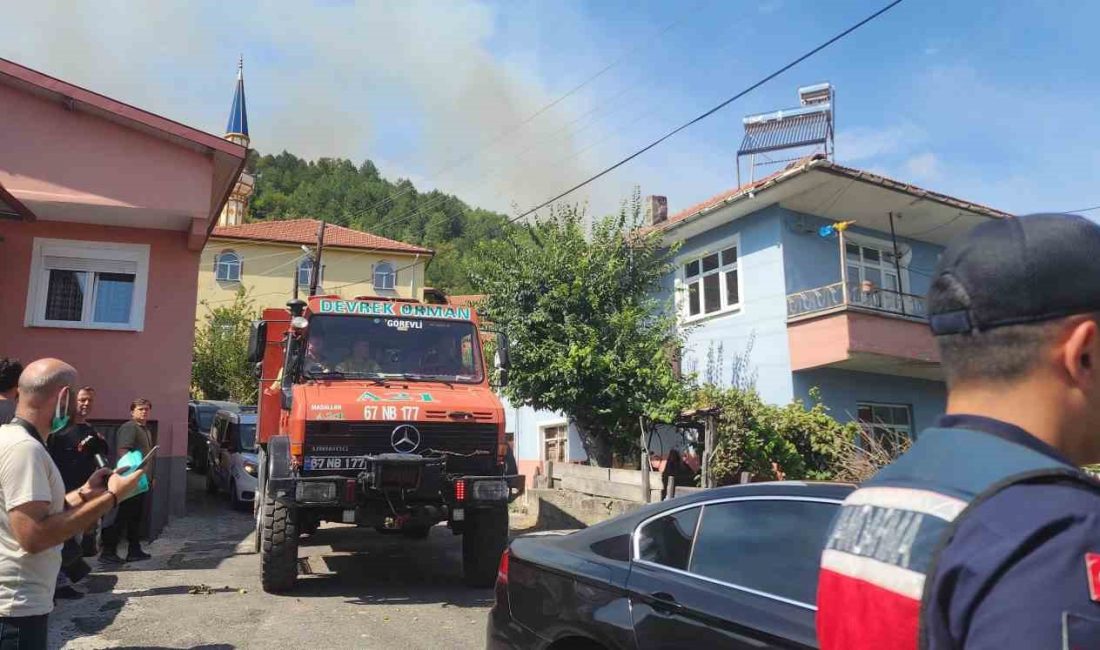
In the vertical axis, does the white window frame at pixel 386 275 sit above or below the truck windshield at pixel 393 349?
above

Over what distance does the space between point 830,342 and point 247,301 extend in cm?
3089

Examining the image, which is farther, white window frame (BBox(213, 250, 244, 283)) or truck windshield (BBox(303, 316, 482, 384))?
white window frame (BBox(213, 250, 244, 283))

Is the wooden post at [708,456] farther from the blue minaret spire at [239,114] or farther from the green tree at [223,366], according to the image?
the blue minaret spire at [239,114]

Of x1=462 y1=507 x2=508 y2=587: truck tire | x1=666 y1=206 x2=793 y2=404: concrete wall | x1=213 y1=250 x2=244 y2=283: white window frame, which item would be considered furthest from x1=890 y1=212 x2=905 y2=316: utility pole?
x1=213 y1=250 x2=244 y2=283: white window frame

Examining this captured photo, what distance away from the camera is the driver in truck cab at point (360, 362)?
8.35 metres

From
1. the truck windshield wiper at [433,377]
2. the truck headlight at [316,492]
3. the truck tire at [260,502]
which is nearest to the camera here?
the truck headlight at [316,492]

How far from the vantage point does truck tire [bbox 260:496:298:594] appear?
748 centimetres

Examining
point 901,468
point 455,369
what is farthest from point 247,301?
point 901,468

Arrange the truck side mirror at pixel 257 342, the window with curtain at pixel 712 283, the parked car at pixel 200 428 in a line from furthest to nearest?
the parked car at pixel 200 428 → the window with curtain at pixel 712 283 → the truck side mirror at pixel 257 342

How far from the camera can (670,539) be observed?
3.54 m

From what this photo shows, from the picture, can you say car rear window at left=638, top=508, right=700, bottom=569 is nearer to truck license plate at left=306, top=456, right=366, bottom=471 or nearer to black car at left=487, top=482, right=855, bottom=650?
black car at left=487, top=482, right=855, bottom=650

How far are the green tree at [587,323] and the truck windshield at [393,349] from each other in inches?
145

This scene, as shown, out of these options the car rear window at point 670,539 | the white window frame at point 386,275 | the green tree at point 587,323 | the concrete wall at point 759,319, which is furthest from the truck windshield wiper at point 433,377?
the white window frame at point 386,275

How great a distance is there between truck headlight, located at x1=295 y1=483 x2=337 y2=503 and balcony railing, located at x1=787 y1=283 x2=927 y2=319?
997 cm
